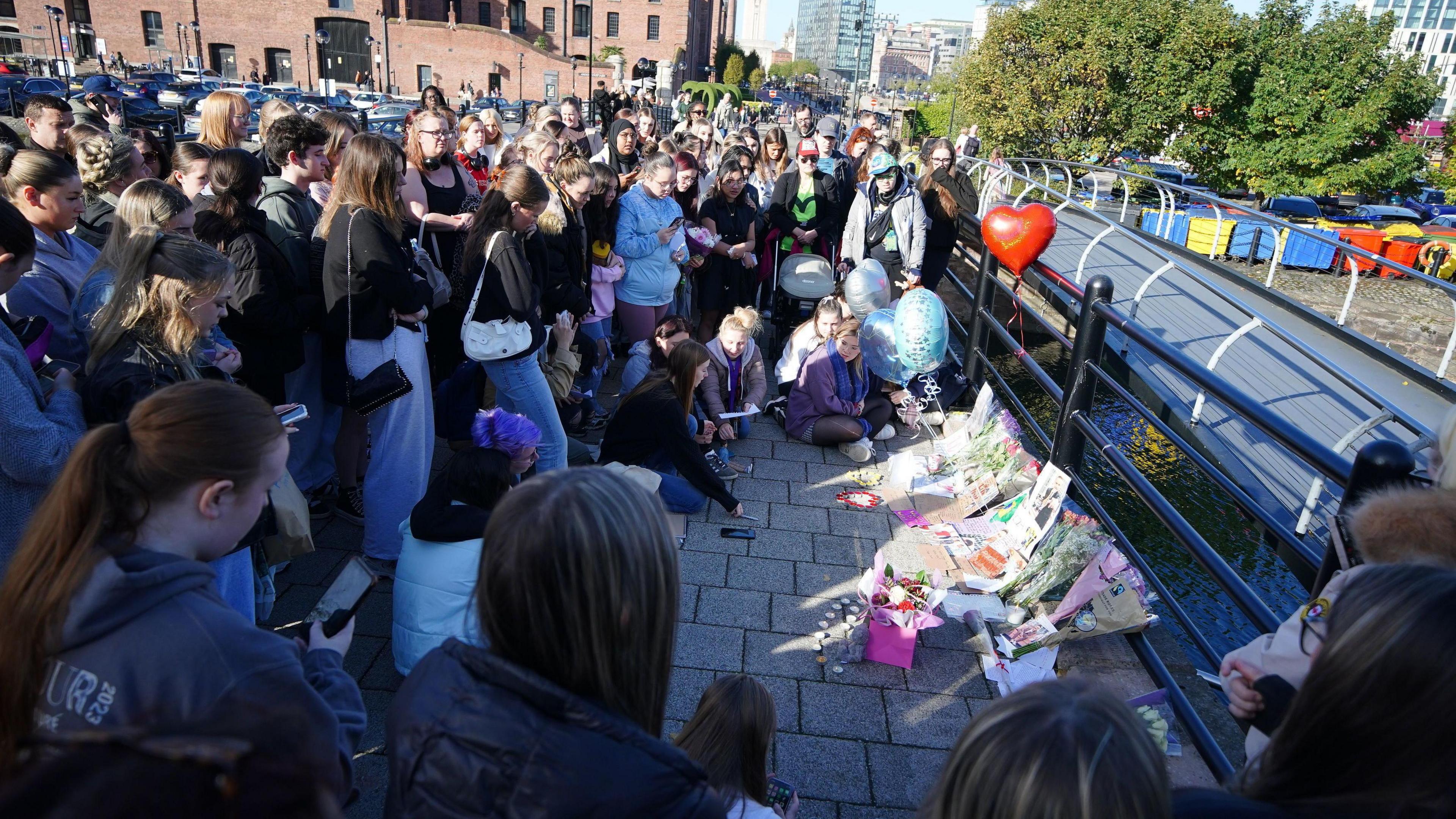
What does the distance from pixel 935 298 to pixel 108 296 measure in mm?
4630

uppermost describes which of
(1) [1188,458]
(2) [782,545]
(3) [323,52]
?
(3) [323,52]

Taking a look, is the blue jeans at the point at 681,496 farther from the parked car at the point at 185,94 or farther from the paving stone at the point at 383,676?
the parked car at the point at 185,94

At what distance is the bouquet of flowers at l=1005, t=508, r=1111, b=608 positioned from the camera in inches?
144

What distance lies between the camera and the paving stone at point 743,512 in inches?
182

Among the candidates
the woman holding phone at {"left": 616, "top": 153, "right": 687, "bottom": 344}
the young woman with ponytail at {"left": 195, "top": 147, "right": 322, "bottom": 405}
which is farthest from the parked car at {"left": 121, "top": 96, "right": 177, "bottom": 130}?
the young woman with ponytail at {"left": 195, "top": 147, "right": 322, "bottom": 405}

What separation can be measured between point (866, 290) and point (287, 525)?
14.9 ft

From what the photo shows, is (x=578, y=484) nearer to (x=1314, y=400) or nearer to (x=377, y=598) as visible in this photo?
(x=377, y=598)

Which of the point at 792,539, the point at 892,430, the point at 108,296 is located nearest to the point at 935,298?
the point at 892,430

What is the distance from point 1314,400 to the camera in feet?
22.8

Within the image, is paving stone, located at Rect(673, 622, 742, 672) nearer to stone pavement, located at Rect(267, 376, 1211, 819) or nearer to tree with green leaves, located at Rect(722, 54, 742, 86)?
stone pavement, located at Rect(267, 376, 1211, 819)

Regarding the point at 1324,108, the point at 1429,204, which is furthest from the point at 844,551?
the point at 1429,204

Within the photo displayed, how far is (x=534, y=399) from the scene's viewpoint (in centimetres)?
433

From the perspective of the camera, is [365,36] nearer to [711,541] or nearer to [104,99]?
[104,99]

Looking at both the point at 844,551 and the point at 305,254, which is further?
the point at 844,551
